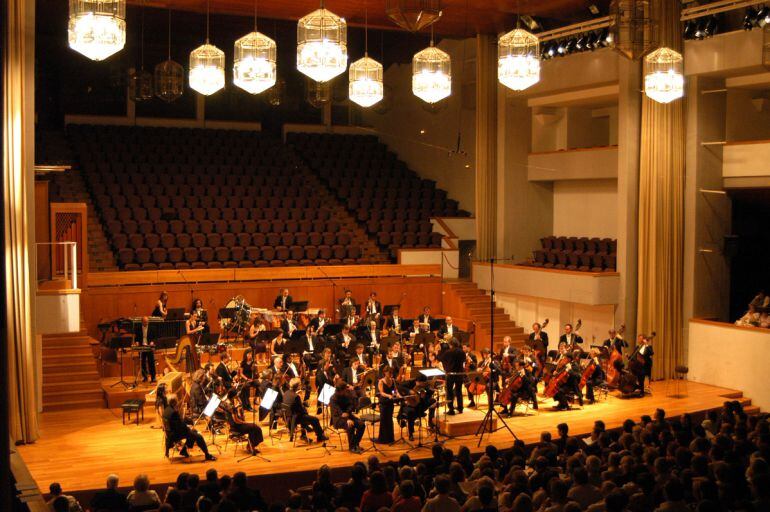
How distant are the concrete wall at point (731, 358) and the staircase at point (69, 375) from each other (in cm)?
1071

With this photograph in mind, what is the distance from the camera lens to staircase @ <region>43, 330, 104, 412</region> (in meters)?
14.1

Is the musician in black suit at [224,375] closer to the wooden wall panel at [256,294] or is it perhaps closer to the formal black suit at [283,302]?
the formal black suit at [283,302]

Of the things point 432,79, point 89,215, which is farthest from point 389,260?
point 432,79

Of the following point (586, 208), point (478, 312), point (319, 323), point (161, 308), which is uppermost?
point (586, 208)

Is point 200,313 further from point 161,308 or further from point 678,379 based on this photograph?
point 678,379

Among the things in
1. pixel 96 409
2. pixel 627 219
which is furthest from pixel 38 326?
pixel 627 219

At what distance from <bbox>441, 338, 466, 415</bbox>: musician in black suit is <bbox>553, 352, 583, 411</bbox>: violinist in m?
1.71

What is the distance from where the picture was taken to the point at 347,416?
1185 centimetres

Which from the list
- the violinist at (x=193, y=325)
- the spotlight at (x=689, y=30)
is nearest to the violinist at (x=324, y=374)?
the violinist at (x=193, y=325)

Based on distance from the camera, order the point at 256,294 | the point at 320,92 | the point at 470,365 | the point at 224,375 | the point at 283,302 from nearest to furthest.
Result: the point at 224,375 < the point at 470,365 < the point at 283,302 < the point at 320,92 < the point at 256,294

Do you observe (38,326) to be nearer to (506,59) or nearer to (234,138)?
(506,59)

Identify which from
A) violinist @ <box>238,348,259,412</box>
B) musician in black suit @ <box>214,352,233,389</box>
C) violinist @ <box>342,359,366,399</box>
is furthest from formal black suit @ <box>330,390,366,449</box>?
musician in black suit @ <box>214,352,233,389</box>

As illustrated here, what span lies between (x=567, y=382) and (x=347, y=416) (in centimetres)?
423

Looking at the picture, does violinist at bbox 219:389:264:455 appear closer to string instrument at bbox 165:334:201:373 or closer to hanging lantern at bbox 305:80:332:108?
string instrument at bbox 165:334:201:373
